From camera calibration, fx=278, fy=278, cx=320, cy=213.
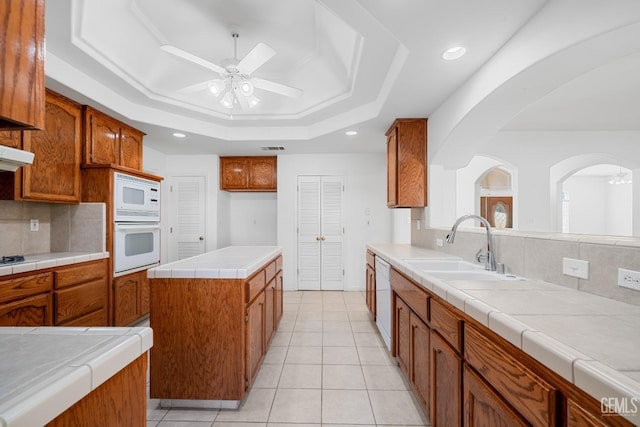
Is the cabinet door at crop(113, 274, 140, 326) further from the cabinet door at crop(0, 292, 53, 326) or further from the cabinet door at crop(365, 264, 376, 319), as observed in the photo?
A: the cabinet door at crop(365, 264, 376, 319)

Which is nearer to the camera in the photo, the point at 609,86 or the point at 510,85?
the point at 510,85

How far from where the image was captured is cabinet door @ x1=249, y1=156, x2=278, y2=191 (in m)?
4.70

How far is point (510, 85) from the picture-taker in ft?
5.84

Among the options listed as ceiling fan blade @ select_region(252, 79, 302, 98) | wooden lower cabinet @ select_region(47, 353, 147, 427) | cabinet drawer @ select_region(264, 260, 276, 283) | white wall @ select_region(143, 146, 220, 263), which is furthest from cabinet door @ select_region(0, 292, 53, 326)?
white wall @ select_region(143, 146, 220, 263)

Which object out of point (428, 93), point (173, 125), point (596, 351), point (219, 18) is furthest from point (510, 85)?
point (173, 125)

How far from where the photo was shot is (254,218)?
5.23 m

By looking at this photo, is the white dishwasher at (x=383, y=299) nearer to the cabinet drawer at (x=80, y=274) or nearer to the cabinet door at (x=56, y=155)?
the cabinet drawer at (x=80, y=274)

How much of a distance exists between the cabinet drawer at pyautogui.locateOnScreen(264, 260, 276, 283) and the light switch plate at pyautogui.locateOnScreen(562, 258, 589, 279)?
73.4 inches

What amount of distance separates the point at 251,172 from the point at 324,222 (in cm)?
150

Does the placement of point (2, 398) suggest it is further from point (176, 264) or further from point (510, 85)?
point (510, 85)

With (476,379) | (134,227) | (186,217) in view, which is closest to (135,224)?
(134,227)

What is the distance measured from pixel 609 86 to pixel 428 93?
5.24 ft

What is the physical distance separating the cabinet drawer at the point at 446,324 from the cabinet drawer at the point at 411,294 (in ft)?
0.24

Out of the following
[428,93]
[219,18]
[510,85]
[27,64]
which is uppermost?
[219,18]
